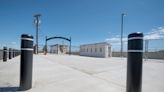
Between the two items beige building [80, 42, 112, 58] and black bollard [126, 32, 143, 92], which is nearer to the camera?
black bollard [126, 32, 143, 92]

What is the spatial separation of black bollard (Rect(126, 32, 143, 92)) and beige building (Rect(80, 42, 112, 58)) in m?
26.3

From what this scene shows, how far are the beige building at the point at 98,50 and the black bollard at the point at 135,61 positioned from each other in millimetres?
26278

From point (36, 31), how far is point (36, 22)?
7.83 feet

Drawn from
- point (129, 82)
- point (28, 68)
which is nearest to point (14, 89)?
point (28, 68)

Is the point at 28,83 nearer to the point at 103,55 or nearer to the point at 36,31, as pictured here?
the point at 103,55

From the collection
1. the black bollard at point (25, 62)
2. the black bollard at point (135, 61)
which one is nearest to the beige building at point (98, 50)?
the black bollard at point (25, 62)

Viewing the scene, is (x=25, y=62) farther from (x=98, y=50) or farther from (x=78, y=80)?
(x=98, y=50)

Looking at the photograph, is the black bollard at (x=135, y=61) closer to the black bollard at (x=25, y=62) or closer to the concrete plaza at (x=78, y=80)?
the concrete plaza at (x=78, y=80)

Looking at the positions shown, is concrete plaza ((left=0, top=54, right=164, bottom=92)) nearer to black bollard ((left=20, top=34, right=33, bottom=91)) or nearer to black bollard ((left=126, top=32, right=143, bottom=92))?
black bollard ((left=20, top=34, right=33, bottom=91))

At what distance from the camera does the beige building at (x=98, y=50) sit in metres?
29.8

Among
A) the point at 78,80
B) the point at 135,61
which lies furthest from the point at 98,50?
the point at 135,61


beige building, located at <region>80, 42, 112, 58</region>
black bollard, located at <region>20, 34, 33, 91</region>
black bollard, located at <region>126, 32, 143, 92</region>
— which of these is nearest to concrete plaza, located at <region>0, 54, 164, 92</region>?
black bollard, located at <region>20, 34, 33, 91</region>

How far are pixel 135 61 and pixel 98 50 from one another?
95.9 ft

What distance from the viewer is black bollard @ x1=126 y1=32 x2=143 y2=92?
3064 mm
